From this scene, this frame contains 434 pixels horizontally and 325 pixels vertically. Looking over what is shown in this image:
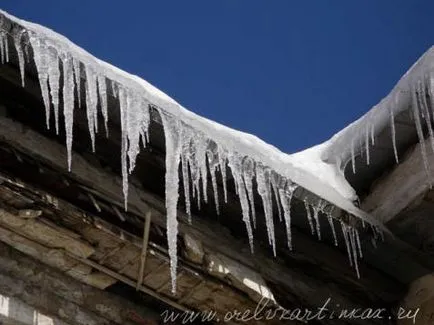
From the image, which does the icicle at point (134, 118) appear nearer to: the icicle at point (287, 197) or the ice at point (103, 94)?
the ice at point (103, 94)

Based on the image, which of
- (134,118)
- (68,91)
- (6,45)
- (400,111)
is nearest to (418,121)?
(400,111)

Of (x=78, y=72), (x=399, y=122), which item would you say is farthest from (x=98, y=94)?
(x=399, y=122)

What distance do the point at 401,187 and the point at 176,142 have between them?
127 cm

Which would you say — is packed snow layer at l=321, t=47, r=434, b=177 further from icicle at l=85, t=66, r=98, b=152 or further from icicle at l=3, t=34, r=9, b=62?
icicle at l=3, t=34, r=9, b=62

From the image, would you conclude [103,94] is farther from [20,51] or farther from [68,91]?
[20,51]

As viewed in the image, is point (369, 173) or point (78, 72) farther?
point (369, 173)

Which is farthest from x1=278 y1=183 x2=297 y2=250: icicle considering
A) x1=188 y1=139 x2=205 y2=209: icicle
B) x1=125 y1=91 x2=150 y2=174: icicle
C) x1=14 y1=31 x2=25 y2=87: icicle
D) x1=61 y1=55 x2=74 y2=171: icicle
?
x1=14 y1=31 x2=25 y2=87: icicle

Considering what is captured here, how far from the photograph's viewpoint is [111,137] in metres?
4.18

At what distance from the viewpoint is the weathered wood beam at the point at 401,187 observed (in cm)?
447

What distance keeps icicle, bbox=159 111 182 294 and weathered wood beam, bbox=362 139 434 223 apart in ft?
3.92

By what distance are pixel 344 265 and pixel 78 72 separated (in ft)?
6.28

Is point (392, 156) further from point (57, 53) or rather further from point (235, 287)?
point (57, 53)

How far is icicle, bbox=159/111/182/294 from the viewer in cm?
395

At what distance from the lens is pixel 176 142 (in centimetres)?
397
